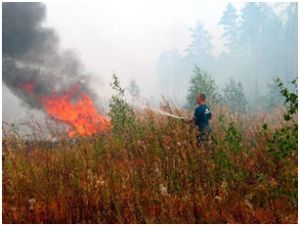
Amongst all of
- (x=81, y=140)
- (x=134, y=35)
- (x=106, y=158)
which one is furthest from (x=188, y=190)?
(x=134, y=35)

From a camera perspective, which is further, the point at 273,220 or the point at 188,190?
the point at 188,190

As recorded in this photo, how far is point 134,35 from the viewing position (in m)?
76.2

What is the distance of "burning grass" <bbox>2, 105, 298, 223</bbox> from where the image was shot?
5141 mm

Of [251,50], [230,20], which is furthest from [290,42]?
[230,20]

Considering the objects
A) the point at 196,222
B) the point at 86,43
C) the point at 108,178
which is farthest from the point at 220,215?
the point at 86,43

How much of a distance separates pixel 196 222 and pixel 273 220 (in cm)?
86

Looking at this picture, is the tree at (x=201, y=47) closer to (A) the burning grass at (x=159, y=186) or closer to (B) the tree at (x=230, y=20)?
(B) the tree at (x=230, y=20)

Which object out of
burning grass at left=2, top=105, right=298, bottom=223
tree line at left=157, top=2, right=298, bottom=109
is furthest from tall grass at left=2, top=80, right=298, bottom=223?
tree line at left=157, top=2, right=298, bottom=109

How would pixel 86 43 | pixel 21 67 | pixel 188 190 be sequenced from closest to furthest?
pixel 188 190, pixel 21 67, pixel 86 43

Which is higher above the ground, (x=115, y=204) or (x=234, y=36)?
(x=234, y=36)

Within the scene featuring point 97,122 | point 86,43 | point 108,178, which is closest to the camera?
point 108,178

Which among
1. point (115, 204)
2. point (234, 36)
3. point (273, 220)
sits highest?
point (234, 36)

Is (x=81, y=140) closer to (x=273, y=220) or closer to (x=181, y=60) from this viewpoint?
(x=273, y=220)

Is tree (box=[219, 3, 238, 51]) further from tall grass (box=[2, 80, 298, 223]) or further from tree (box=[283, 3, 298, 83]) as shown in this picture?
tall grass (box=[2, 80, 298, 223])
